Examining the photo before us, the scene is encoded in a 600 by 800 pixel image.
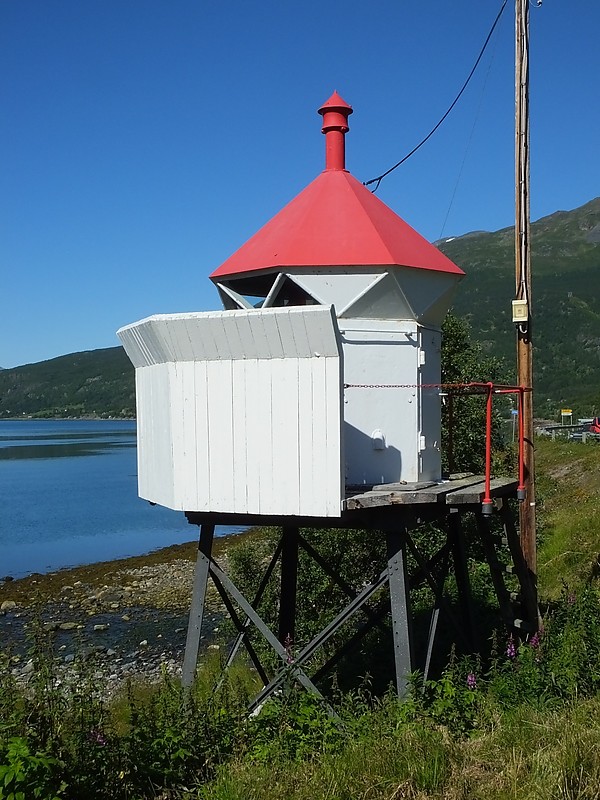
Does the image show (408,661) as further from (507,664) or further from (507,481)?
(507,481)

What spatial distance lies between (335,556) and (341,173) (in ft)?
29.0

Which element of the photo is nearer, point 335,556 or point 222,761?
point 222,761

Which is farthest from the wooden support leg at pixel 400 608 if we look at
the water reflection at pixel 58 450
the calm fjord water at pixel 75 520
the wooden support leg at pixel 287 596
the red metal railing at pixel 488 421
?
the water reflection at pixel 58 450

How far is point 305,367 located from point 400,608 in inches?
101

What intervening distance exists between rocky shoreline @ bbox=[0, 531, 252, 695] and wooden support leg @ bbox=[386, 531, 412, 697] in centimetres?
939

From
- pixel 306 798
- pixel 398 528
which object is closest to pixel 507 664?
pixel 398 528

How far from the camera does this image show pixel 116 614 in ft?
82.3

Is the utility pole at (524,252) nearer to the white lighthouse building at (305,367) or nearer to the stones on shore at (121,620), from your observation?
the white lighthouse building at (305,367)

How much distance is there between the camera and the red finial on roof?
9.98 m

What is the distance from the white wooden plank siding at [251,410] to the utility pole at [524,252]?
359cm

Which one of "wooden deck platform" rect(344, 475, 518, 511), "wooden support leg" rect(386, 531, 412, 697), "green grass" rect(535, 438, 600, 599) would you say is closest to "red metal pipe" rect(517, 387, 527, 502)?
"wooden deck platform" rect(344, 475, 518, 511)

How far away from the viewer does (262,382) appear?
8250mm

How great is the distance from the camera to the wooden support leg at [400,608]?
8.39 metres

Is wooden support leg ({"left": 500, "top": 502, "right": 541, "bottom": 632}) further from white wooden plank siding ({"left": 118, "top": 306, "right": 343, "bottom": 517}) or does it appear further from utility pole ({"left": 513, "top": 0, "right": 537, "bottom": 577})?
white wooden plank siding ({"left": 118, "top": 306, "right": 343, "bottom": 517})
